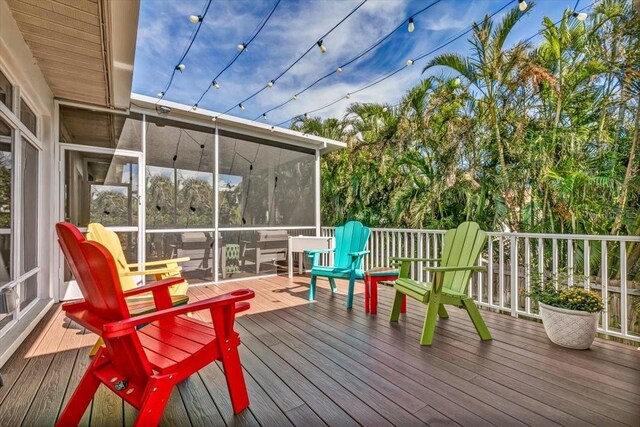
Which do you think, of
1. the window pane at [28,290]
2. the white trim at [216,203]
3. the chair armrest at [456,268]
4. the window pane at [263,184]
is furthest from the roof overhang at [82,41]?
the chair armrest at [456,268]

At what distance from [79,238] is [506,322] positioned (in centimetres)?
360

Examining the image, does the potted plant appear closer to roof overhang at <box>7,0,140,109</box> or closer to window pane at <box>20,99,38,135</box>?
roof overhang at <box>7,0,140,109</box>

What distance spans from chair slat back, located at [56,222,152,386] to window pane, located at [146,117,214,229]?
10.9 feet

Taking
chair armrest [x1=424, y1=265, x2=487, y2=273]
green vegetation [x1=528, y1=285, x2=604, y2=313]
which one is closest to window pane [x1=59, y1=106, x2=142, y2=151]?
chair armrest [x1=424, y1=265, x2=487, y2=273]

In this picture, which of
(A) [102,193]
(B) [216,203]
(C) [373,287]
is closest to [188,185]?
(B) [216,203]

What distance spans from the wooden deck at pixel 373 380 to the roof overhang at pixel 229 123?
2.88 metres

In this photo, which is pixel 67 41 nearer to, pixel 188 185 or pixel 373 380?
pixel 188 185

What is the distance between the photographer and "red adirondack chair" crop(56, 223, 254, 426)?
1275mm

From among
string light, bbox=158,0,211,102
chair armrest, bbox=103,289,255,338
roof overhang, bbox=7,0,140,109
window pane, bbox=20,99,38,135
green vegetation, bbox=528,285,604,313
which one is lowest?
green vegetation, bbox=528,285,604,313

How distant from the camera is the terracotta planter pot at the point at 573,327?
2439mm

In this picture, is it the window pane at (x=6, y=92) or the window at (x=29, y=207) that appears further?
the window at (x=29, y=207)

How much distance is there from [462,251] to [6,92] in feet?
13.8

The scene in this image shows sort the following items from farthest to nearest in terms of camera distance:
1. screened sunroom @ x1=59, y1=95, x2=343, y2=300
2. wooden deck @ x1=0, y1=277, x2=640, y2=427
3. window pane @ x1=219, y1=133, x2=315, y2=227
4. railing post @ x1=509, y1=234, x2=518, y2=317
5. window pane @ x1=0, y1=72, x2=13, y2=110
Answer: window pane @ x1=219, y1=133, x2=315, y2=227
screened sunroom @ x1=59, y1=95, x2=343, y2=300
railing post @ x1=509, y1=234, x2=518, y2=317
window pane @ x1=0, y1=72, x2=13, y2=110
wooden deck @ x1=0, y1=277, x2=640, y2=427

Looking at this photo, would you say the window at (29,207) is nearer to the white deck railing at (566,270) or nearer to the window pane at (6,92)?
the window pane at (6,92)
